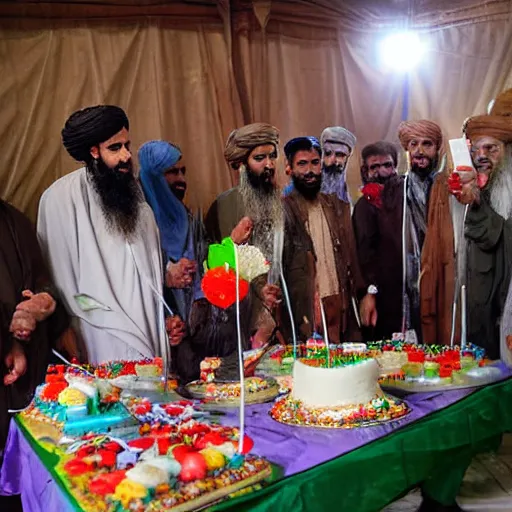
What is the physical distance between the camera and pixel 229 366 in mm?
3451

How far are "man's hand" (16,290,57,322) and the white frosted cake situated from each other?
4.98 ft

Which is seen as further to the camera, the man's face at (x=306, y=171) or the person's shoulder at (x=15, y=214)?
the man's face at (x=306, y=171)

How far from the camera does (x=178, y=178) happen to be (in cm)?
415

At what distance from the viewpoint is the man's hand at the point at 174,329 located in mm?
4012

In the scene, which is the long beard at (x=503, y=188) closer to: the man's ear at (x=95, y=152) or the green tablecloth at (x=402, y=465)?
the green tablecloth at (x=402, y=465)

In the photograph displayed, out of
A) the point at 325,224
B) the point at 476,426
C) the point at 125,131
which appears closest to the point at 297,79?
the point at 325,224

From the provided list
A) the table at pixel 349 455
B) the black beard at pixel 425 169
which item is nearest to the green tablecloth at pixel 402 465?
the table at pixel 349 455

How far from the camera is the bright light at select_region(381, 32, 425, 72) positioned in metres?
4.90

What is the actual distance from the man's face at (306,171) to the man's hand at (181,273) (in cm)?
100

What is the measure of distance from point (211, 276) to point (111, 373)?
0.98 m

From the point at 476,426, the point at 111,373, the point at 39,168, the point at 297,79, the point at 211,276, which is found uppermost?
the point at 297,79

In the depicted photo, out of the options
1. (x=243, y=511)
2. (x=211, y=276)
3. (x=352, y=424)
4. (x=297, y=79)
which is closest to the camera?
(x=243, y=511)

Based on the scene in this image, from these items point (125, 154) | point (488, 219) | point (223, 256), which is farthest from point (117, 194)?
point (488, 219)

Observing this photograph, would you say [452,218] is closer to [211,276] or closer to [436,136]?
[436,136]
